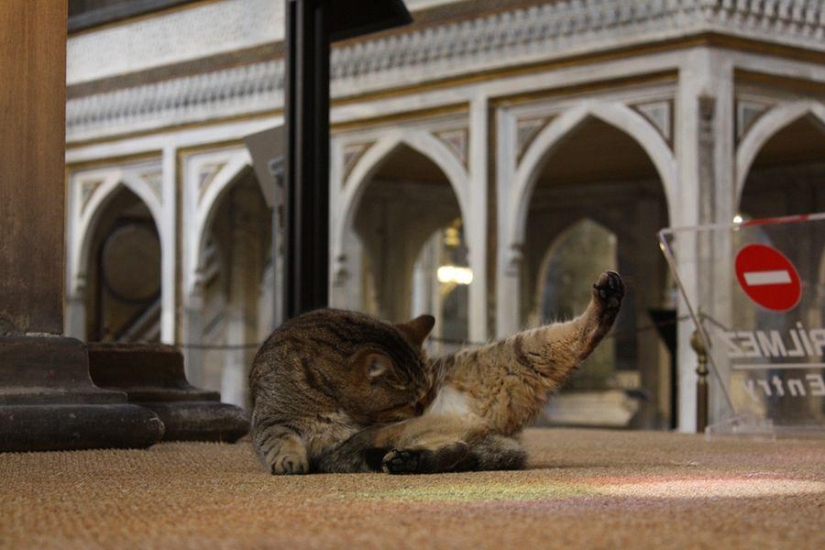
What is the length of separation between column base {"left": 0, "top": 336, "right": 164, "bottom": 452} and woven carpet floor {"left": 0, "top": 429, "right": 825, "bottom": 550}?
122mm

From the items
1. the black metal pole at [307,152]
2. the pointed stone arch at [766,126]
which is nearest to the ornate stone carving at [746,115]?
the pointed stone arch at [766,126]

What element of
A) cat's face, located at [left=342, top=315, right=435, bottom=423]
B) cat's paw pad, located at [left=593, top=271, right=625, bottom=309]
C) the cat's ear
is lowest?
cat's face, located at [left=342, top=315, right=435, bottom=423]

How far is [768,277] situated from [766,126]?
19.2 ft

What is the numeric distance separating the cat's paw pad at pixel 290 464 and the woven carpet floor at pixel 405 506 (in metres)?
0.10

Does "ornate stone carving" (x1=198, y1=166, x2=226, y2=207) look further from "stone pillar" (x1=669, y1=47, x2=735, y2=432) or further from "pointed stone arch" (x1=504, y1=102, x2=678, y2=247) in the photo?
"stone pillar" (x1=669, y1=47, x2=735, y2=432)

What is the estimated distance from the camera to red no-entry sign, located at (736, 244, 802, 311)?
756 centimetres

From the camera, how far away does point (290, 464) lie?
13.0ft

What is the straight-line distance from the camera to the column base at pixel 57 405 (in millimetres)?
4750

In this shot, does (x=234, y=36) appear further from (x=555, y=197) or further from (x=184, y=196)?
(x=555, y=197)

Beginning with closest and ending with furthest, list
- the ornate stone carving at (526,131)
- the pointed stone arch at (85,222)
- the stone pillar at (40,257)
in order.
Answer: the stone pillar at (40,257) < the ornate stone carving at (526,131) < the pointed stone arch at (85,222)

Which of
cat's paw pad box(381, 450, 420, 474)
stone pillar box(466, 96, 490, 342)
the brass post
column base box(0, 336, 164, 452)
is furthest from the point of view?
stone pillar box(466, 96, 490, 342)

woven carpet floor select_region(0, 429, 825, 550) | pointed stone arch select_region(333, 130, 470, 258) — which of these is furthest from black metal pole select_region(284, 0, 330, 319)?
pointed stone arch select_region(333, 130, 470, 258)

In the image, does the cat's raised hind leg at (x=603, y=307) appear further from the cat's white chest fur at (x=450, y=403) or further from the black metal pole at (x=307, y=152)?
the black metal pole at (x=307, y=152)

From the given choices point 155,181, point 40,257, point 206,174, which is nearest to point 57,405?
point 40,257
